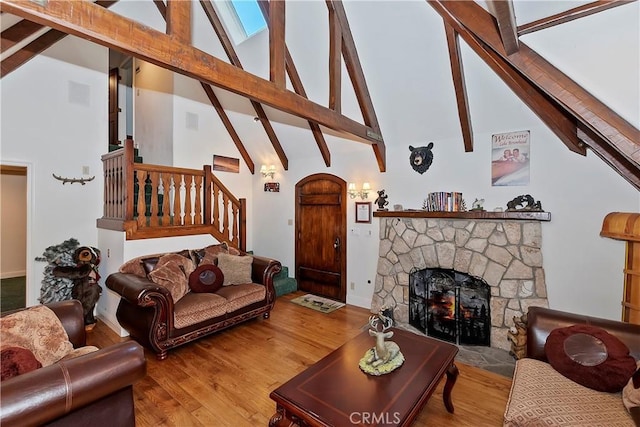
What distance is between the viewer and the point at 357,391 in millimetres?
1806

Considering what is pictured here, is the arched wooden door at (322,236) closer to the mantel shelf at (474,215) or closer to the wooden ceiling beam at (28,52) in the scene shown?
the mantel shelf at (474,215)

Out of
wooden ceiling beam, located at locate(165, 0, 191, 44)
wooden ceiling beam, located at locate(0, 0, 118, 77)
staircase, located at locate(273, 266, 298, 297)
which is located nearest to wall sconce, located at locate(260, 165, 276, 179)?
staircase, located at locate(273, 266, 298, 297)

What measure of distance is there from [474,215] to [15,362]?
13.9ft

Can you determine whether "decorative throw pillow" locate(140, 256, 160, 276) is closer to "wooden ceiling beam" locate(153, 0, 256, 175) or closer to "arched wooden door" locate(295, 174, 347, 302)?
"arched wooden door" locate(295, 174, 347, 302)

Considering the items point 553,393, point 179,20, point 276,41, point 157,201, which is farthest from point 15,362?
point 553,393

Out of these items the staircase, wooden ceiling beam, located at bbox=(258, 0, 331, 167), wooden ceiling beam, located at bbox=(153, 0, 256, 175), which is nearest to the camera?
wooden ceiling beam, located at bbox=(258, 0, 331, 167)

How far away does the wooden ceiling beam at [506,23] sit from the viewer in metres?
1.81

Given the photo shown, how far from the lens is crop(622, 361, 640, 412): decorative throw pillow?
1.62m

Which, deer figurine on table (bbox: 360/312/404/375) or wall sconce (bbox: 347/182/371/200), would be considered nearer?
deer figurine on table (bbox: 360/312/404/375)

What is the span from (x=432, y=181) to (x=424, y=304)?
1.75 m

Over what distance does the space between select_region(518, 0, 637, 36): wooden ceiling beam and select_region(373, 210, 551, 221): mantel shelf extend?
196 centimetres

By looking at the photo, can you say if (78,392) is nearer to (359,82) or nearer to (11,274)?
(359,82)

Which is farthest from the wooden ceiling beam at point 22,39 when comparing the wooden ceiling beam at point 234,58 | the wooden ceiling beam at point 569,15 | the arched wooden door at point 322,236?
the wooden ceiling beam at point 569,15

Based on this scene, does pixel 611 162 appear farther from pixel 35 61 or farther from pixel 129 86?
pixel 129 86
